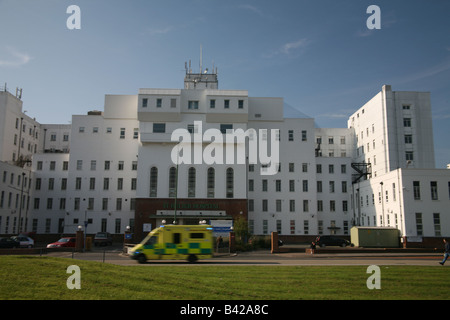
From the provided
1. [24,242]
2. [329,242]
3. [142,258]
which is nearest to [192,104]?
[329,242]

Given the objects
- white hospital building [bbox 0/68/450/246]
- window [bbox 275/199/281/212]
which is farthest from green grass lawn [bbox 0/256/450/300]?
window [bbox 275/199/281/212]

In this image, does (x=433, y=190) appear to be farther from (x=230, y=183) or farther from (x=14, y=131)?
(x=14, y=131)

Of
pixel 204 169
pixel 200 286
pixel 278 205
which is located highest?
pixel 204 169

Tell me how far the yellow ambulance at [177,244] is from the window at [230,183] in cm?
2938

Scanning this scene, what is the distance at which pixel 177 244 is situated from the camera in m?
25.6

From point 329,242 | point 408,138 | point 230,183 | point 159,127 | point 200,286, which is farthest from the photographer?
point 408,138

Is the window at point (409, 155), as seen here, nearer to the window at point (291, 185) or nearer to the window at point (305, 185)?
the window at point (305, 185)

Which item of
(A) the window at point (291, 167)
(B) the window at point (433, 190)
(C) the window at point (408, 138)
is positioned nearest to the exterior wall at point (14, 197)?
(A) the window at point (291, 167)

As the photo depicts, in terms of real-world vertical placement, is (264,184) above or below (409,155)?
below

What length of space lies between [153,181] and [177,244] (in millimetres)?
30754

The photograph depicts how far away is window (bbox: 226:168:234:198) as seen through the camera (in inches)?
2181

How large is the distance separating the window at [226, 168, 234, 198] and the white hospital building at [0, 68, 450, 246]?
151 mm

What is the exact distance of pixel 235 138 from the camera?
183 ft
